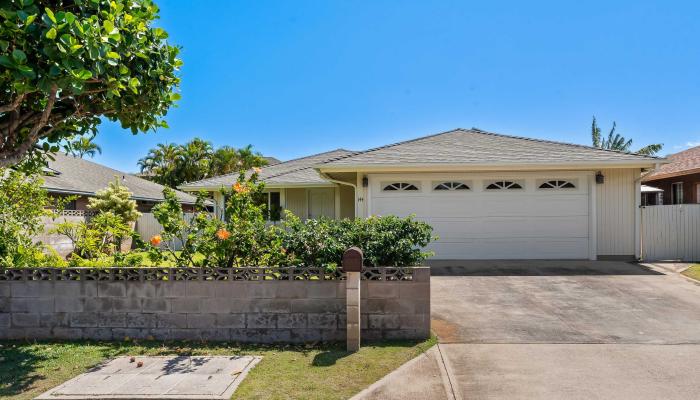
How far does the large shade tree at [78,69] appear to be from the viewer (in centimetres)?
381

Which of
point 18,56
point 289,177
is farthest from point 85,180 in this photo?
point 18,56

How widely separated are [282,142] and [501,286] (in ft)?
86.5

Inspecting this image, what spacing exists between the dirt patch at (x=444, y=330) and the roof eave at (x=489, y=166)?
5919 mm

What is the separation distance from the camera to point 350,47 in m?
13.0

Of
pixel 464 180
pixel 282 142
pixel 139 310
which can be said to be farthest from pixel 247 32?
pixel 282 142

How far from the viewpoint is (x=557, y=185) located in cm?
1140

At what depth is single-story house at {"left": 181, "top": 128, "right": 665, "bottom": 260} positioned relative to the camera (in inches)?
443

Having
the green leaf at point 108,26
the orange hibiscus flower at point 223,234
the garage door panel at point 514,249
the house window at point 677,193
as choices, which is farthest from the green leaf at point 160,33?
the house window at point 677,193

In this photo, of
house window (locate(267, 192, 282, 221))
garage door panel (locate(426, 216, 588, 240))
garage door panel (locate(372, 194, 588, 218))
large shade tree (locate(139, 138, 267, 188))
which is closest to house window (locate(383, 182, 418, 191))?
garage door panel (locate(372, 194, 588, 218))

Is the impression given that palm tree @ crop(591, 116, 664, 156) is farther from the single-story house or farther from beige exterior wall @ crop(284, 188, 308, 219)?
beige exterior wall @ crop(284, 188, 308, 219)

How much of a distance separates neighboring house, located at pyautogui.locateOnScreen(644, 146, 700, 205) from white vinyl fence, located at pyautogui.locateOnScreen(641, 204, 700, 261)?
16.4ft

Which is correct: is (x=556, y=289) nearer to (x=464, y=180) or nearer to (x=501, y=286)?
(x=501, y=286)

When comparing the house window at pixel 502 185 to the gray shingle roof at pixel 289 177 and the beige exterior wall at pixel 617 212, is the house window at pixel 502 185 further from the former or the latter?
the gray shingle roof at pixel 289 177

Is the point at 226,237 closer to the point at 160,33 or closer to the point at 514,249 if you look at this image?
the point at 160,33
